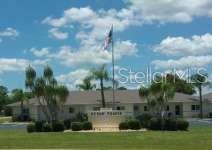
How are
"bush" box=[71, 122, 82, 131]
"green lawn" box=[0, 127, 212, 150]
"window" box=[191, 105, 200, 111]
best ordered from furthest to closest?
"window" box=[191, 105, 200, 111], "bush" box=[71, 122, 82, 131], "green lawn" box=[0, 127, 212, 150]

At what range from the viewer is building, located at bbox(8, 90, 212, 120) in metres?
84.4

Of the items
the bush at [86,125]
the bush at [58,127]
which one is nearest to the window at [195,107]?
the bush at [86,125]

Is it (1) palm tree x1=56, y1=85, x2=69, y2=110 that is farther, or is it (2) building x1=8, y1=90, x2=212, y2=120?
(2) building x1=8, y1=90, x2=212, y2=120

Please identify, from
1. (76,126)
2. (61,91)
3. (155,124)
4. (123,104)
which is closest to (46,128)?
(76,126)

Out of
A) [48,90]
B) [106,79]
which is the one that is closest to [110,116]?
[48,90]

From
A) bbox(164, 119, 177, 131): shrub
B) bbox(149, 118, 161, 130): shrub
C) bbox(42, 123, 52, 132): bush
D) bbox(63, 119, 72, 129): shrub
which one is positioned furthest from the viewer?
bbox(63, 119, 72, 129): shrub

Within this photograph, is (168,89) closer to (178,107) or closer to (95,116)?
(95,116)

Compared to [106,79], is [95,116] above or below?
below

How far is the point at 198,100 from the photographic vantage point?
87.8 metres

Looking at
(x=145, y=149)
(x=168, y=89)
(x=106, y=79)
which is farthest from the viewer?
(x=106, y=79)

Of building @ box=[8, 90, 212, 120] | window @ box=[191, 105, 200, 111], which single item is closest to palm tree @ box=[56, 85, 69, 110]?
building @ box=[8, 90, 212, 120]

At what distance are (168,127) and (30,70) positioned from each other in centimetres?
1281

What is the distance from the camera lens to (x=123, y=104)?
84688mm

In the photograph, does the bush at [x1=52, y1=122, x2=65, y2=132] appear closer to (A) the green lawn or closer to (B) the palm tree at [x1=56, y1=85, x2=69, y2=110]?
(B) the palm tree at [x1=56, y1=85, x2=69, y2=110]
